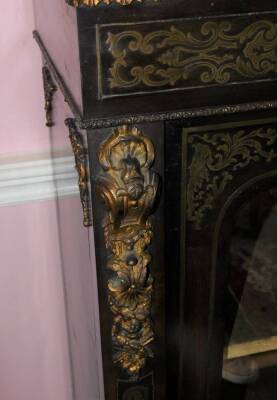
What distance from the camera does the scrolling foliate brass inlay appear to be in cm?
50

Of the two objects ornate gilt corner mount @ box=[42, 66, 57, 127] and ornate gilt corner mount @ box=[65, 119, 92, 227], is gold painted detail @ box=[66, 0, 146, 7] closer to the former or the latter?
ornate gilt corner mount @ box=[65, 119, 92, 227]

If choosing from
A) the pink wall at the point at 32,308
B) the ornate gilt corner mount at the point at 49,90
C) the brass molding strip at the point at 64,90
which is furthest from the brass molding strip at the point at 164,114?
the pink wall at the point at 32,308

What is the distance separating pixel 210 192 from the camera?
0.60 meters

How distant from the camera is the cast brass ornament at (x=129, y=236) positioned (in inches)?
21.5

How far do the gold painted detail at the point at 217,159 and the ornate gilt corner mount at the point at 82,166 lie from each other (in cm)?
10

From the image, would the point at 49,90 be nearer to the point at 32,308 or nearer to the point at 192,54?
the point at 192,54

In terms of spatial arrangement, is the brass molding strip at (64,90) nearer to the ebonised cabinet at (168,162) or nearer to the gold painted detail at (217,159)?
the ebonised cabinet at (168,162)

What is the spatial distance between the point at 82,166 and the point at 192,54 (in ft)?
0.46

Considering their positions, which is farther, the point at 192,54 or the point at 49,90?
the point at 49,90

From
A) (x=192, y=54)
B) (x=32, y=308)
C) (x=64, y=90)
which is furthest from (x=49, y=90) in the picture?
(x=32, y=308)

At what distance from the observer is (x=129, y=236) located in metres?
0.59

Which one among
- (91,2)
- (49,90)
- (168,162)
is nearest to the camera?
(91,2)

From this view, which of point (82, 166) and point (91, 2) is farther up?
point (91, 2)

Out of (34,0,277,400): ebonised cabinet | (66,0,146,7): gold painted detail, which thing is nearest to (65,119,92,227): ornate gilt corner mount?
(34,0,277,400): ebonised cabinet
